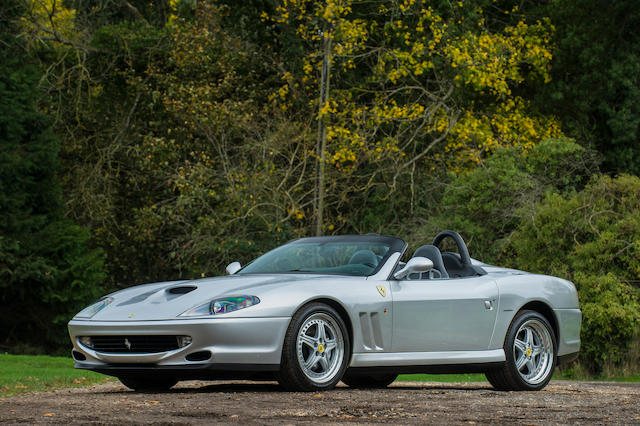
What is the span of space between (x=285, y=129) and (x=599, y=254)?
950cm

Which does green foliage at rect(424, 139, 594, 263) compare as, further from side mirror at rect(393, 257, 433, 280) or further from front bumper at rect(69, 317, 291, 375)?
front bumper at rect(69, 317, 291, 375)

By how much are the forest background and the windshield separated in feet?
37.2

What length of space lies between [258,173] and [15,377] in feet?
41.1

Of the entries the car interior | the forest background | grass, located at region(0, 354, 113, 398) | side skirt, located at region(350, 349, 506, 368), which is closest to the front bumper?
side skirt, located at region(350, 349, 506, 368)

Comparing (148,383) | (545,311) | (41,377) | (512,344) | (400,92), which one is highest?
(400,92)

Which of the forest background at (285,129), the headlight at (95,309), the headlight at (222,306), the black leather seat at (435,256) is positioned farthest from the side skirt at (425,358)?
the forest background at (285,129)

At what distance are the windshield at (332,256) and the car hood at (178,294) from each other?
1.64ft

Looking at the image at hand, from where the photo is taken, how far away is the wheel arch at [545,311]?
10.2 metres

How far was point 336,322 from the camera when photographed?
8.38 meters

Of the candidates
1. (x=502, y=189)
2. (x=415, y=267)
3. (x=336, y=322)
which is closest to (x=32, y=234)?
(x=502, y=189)

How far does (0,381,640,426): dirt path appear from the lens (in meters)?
6.33

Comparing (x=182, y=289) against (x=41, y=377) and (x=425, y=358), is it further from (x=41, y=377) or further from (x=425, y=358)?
(x=41, y=377)

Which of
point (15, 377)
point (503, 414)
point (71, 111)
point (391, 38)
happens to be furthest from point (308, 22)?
point (503, 414)

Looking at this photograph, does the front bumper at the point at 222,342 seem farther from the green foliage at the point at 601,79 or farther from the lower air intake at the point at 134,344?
the green foliage at the point at 601,79
